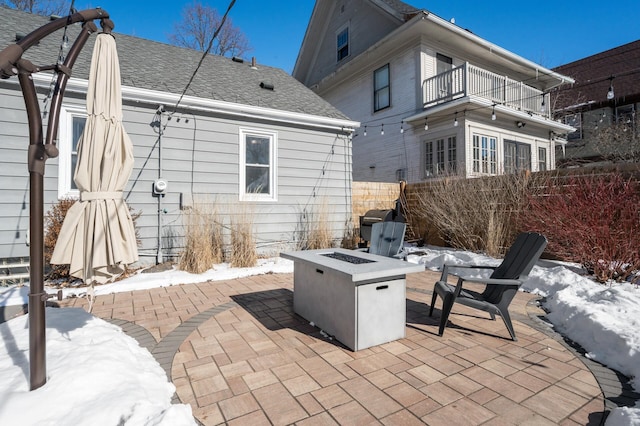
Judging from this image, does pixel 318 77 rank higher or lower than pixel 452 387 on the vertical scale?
higher

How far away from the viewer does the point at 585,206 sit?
4.67 m

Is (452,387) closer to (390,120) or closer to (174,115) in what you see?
(174,115)

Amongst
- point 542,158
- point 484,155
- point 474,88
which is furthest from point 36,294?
point 542,158

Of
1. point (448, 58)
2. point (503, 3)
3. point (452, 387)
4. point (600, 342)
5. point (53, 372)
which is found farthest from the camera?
point (503, 3)

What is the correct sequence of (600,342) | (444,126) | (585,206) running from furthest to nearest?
1. (444,126)
2. (585,206)
3. (600,342)

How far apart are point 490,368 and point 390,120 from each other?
33.0 ft

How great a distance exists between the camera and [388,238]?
17.2 feet

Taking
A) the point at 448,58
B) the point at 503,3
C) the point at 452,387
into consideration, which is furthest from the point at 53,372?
the point at 503,3

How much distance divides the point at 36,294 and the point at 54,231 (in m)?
3.79

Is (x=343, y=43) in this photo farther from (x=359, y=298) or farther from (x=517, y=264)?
(x=359, y=298)

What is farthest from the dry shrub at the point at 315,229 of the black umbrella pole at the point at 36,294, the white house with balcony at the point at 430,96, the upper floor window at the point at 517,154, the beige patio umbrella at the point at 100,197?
the upper floor window at the point at 517,154

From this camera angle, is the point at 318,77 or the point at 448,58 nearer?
the point at 448,58

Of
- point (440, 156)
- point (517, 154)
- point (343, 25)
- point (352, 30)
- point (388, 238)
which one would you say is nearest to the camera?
point (388, 238)

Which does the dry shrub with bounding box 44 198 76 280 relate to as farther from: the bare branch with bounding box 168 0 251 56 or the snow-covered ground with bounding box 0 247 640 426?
the bare branch with bounding box 168 0 251 56
